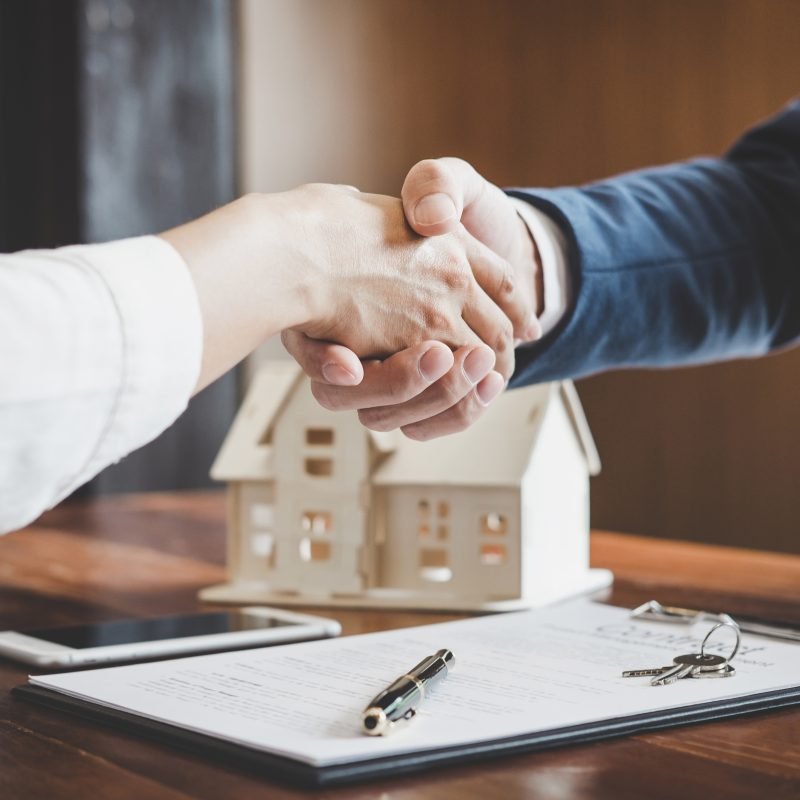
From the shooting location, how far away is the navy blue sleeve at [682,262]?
3.33 ft

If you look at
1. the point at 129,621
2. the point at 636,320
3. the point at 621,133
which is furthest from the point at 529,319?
the point at 621,133

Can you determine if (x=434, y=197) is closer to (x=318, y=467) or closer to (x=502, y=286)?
(x=502, y=286)

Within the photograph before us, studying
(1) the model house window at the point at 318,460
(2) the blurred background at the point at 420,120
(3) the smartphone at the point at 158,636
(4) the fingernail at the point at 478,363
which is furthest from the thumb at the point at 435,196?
(2) the blurred background at the point at 420,120

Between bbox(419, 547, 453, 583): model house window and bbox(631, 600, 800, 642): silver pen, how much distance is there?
0.53 feet

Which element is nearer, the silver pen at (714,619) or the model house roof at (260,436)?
the silver pen at (714,619)

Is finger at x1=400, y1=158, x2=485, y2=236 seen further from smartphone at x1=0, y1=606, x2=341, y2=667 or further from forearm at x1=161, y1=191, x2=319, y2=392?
smartphone at x1=0, y1=606, x2=341, y2=667

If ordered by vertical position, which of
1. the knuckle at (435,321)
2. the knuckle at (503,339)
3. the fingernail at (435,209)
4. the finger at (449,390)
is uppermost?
the fingernail at (435,209)

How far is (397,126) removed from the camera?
2.63 meters

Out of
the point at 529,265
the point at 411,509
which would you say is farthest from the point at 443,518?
the point at 529,265

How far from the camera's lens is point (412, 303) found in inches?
35.6

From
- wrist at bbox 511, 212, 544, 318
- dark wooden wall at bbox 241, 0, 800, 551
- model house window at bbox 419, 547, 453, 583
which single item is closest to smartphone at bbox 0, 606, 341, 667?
model house window at bbox 419, 547, 453, 583

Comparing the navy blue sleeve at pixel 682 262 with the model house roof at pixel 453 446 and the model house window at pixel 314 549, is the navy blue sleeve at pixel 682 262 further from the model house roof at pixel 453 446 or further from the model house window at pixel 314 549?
the model house window at pixel 314 549

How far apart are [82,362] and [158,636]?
256 millimetres

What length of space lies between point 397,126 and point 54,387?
2173 mm
